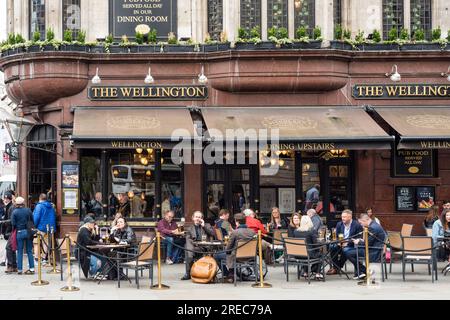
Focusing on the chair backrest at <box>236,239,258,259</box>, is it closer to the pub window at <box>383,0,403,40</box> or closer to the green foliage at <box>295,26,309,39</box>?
the green foliage at <box>295,26,309,39</box>

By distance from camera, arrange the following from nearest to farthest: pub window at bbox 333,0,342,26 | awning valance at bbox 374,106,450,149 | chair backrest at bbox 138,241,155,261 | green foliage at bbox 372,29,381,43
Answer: chair backrest at bbox 138,241,155,261
awning valance at bbox 374,106,450,149
green foliage at bbox 372,29,381,43
pub window at bbox 333,0,342,26

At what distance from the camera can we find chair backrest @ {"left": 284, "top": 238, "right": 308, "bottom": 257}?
17.1 m

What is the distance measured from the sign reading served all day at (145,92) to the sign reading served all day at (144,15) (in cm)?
159

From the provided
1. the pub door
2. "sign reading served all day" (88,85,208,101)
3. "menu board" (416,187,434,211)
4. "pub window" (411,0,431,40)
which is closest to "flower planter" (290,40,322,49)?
"sign reading served all day" (88,85,208,101)

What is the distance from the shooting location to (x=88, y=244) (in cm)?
1742

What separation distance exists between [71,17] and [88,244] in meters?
8.47

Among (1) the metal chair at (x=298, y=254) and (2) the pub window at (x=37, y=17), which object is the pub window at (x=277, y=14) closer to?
(2) the pub window at (x=37, y=17)

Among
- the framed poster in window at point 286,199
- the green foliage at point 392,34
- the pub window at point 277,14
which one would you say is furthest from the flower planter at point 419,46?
the framed poster in window at point 286,199

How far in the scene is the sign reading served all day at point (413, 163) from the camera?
76.5ft

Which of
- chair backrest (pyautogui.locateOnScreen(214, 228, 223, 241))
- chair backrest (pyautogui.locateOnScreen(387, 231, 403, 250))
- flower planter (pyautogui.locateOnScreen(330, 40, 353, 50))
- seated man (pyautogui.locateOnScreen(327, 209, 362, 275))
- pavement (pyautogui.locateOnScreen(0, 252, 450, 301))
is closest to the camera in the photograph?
pavement (pyautogui.locateOnScreen(0, 252, 450, 301))

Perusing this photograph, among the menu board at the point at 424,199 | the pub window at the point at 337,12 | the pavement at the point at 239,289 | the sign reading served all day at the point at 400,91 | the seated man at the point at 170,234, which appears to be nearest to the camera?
the pavement at the point at 239,289

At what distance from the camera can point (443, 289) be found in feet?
52.5

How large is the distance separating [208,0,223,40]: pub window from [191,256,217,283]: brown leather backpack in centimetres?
799

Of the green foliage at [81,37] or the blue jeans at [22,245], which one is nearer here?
the blue jeans at [22,245]
